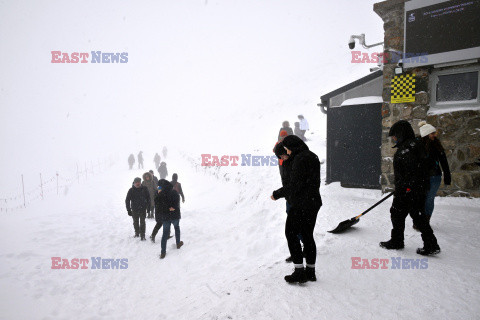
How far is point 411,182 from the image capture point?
12.4ft

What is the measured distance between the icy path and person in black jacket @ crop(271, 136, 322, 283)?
1.37 ft

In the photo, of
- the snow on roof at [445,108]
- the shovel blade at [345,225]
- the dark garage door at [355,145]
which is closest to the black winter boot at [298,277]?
the shovel blade at [345,225]

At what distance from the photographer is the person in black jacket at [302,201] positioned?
3.22m

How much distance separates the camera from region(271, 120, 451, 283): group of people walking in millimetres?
3244

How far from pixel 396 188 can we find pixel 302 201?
1.78m

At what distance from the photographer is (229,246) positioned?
7137 millimetres

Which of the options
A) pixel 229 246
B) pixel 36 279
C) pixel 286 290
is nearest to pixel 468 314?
pixel 286 290

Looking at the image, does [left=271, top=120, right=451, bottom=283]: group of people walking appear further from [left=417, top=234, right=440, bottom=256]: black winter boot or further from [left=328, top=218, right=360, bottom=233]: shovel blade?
[left=328, top=218, right=360, bottom=233]: shovel blade

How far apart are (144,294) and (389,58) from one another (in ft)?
27.0

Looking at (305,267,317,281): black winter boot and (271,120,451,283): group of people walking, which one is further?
(305,267,317,281): black winter boot

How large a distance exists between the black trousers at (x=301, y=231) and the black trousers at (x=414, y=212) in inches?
60.9

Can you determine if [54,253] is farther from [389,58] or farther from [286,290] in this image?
[389,58]

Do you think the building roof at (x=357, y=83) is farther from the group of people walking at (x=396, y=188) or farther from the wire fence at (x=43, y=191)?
the wire fence at (x=43, y=191)

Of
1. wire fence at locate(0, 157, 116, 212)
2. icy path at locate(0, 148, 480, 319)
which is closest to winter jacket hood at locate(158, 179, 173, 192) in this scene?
icy path at locate(0, 148, 480, 319)
